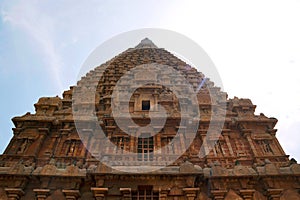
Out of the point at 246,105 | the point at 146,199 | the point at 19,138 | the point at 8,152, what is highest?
the point at 246,105

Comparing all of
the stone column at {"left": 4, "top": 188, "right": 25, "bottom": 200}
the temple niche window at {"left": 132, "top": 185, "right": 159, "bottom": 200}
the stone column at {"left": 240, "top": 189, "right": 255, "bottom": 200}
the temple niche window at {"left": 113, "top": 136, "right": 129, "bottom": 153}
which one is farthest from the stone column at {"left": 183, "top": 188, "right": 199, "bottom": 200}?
the stone column at {"left": 4, "top": 188, "right": 25, "bottom": 200}

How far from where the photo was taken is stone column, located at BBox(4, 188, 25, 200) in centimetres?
1232

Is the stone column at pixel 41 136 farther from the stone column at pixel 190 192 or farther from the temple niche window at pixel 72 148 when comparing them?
the stone column at pixel 190 192

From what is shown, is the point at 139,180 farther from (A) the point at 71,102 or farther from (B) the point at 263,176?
(A) the point at 71,102

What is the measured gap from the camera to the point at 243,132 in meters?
17.3

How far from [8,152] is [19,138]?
1.20 metres

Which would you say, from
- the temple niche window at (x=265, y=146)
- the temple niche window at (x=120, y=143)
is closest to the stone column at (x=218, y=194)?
the temple niche window at (x=265, y=146)

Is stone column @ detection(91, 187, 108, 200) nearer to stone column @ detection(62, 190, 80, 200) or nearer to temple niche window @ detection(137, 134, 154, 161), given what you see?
stone column @ detection(62, 190, 80, 200)

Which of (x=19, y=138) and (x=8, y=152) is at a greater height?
(x=19, y=138)

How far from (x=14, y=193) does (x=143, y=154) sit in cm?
669

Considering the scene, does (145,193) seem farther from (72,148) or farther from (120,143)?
(72,148)

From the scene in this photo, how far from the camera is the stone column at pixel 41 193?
12383 mm

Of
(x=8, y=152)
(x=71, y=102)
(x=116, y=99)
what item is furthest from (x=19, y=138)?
(x=116, y=99)

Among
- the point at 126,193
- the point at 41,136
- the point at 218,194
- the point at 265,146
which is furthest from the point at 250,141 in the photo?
the point at 41,136
